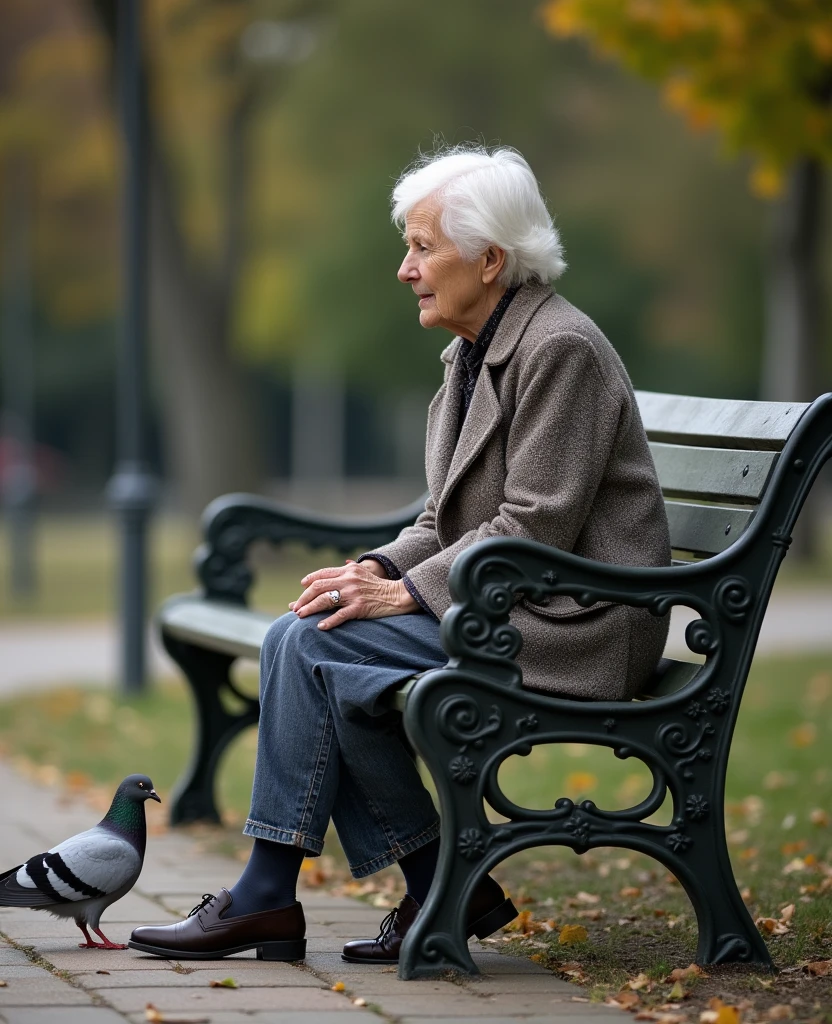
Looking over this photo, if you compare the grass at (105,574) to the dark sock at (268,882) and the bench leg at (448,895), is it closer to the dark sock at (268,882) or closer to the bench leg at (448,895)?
the dark sock at (268,882)

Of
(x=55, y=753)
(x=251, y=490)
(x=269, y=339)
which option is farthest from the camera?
(x=269, y=339)

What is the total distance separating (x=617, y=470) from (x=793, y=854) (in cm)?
183

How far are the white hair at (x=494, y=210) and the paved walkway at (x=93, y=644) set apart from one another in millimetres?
6306

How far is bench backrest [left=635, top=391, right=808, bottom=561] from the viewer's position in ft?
12.6

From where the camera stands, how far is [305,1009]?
3.24 metres

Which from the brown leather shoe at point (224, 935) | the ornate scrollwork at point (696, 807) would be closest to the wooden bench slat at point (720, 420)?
the ornate scrollwork at point (696, 807)

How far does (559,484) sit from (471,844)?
757 millimetres

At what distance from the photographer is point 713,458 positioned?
4133mm

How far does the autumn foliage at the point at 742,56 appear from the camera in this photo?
10688mm

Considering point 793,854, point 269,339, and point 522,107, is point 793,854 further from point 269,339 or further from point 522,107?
point 269,339

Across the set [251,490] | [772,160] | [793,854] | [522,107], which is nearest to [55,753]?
[793,854]

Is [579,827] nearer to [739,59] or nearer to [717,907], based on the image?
[717,907]

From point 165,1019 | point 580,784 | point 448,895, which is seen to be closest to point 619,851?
point 580,784

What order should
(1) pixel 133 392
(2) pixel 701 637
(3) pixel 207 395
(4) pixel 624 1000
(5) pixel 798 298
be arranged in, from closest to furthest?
(4) pixel 624 1000, (2) pixel 701 637, (1) pixel 133 392, (5) pixel 798 298, (3) pixel 207 395
